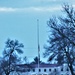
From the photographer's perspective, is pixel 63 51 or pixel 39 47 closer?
pixel 63 51

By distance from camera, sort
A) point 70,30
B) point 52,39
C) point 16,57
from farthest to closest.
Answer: point 16,57 < point 52,39 < point 70,30

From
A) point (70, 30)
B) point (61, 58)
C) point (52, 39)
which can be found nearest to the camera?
point (70, 30)

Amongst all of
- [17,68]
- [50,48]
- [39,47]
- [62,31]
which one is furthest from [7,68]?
[62,31]

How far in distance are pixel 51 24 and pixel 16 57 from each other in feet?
92.0

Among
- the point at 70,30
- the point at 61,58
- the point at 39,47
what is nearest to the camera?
the point at 70,30

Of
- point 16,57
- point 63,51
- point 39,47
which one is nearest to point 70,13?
point 63,51

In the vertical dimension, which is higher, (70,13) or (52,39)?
(70,13)

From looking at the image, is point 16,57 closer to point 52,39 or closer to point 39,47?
point 39,47

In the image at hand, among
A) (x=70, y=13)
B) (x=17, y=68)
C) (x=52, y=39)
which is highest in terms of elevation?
(x=70, y=13)

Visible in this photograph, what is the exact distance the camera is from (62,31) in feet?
147

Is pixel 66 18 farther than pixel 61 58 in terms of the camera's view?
No

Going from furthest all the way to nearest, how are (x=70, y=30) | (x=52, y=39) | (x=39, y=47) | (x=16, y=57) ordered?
(x=16, y=57) → (x=39, y=47) → (x=52, y=39) → (x=70, y=30)

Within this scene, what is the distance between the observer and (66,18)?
4369 cm

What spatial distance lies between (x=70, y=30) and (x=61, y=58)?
308 inches
